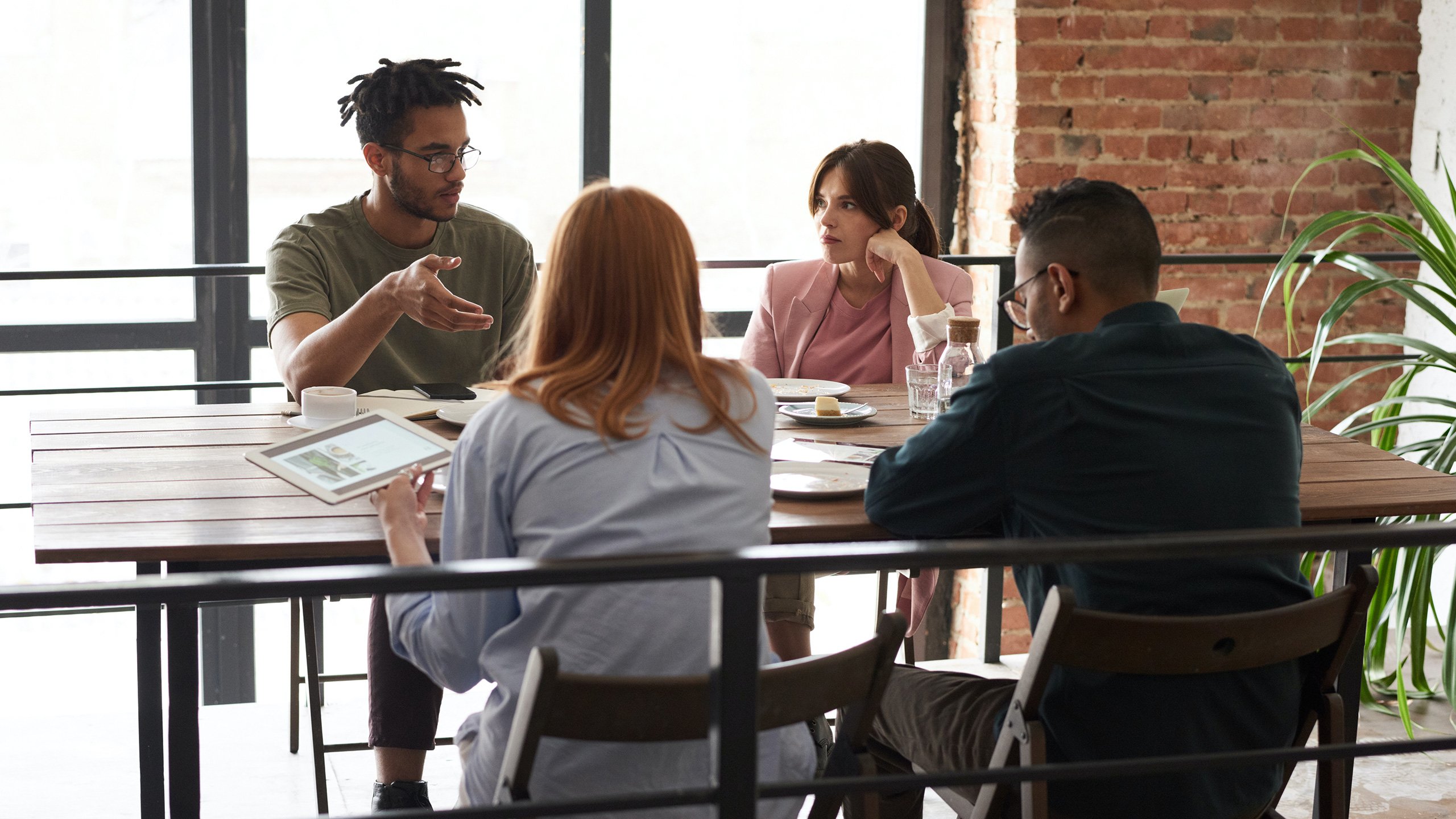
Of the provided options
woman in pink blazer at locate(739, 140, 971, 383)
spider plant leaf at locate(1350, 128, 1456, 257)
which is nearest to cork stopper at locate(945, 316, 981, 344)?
woman in pink blazer at locate(739, 140, 971, 383)

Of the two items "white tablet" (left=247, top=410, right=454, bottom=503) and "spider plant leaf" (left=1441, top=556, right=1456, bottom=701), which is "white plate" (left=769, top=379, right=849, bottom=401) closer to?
"white tablet" (left=247, top=410, right=454, bottom=503)

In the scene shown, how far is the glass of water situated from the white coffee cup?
0.91 metres

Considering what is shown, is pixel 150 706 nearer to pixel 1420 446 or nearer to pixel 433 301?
pixel 433 301

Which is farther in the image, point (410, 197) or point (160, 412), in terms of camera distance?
point (410, 197)

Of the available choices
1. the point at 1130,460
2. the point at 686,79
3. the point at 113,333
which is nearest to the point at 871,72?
the point at 686,79

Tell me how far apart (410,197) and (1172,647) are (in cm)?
179

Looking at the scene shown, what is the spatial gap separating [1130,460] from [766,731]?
20.1 inches

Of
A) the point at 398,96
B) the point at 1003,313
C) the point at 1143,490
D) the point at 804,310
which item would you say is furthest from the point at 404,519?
the point at 1003,313

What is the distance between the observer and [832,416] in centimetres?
238

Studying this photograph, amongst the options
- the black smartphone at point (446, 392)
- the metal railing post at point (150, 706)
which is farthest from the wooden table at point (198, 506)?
the black smartphone at point (446, 392)

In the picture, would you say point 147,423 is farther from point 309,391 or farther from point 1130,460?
point 1130,460

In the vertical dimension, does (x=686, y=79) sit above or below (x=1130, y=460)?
above

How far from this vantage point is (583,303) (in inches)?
61.1

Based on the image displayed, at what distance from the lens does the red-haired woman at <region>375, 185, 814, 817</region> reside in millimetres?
1473
